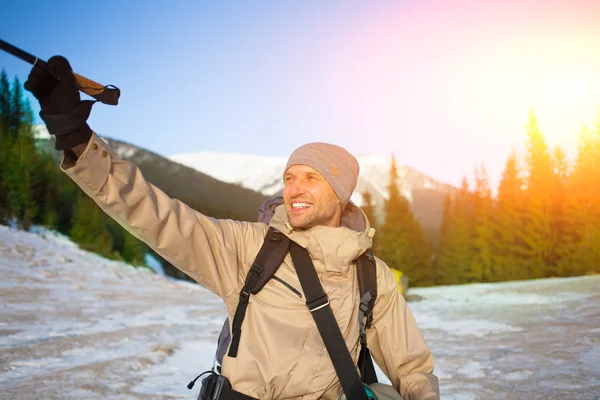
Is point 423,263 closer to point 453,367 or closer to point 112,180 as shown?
point 453,367

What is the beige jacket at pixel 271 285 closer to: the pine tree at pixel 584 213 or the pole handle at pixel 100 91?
the pole handle at pixel 100 91

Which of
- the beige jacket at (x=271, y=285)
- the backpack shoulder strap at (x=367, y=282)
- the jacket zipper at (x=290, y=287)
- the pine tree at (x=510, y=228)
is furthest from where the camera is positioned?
the pine tree at (x=510, y=228)

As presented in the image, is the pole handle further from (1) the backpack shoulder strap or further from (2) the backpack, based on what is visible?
(1) the backpack shoulder strap

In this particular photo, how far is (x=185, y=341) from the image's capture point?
265 inches

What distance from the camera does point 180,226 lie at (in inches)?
87.6

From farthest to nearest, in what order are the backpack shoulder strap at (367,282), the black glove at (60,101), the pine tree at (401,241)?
the pine tree at (401,241) < the backpack shoulder strap at (367,282) < the black glove at (60,101)

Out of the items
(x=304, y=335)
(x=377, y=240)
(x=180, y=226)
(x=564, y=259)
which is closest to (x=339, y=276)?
(x=304, y=335)

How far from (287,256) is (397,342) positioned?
0.84m

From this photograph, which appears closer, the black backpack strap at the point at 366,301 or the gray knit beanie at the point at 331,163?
the black backpack strap at the point at 366,301

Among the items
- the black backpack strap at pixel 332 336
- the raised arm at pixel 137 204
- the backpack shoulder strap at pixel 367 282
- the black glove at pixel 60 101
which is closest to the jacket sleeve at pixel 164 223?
the raised arm at pixel 137 204

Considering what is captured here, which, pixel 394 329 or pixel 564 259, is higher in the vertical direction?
pixel 394 329

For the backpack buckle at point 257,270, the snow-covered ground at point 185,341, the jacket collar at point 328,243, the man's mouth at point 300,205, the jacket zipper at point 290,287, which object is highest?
the man's mouth at point 300,205

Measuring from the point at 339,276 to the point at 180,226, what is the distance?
0.91 m

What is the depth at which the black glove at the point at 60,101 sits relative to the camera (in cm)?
169
